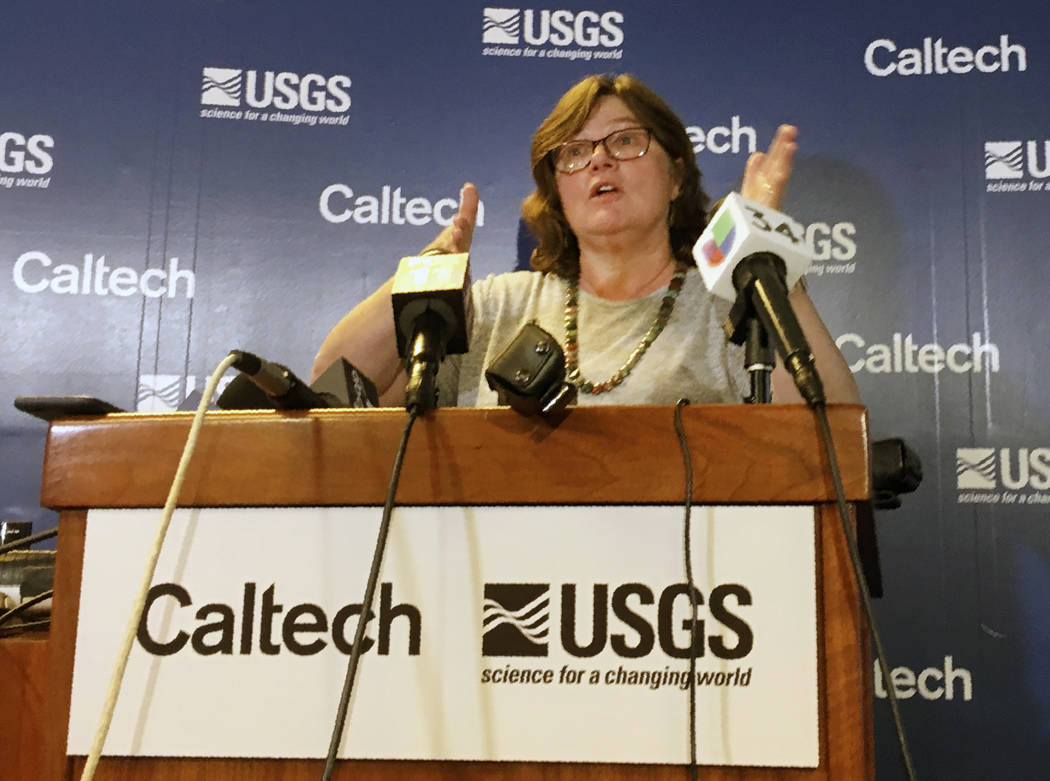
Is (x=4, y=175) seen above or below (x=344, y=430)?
above

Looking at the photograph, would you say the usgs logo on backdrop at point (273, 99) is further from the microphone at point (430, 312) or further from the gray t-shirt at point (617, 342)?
the microphone at point (430, 312)

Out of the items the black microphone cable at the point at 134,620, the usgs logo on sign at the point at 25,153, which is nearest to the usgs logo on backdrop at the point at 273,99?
the usgs logo on sign at the point at 25,153

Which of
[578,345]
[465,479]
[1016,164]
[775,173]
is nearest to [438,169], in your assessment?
[578,345]

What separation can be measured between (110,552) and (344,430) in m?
0.22

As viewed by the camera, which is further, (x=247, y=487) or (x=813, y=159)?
(x=813, y=159)

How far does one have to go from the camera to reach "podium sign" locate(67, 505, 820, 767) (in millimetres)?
742

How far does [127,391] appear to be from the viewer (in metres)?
2.02

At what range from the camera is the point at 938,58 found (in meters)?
2.02

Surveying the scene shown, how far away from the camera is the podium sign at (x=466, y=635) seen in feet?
2.43

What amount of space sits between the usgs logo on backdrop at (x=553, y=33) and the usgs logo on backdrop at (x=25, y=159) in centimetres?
98

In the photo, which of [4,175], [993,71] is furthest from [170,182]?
[993,71]

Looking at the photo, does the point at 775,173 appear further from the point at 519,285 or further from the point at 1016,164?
the point at 1016,164

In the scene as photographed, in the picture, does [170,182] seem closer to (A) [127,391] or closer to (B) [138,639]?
(A) [127,391]

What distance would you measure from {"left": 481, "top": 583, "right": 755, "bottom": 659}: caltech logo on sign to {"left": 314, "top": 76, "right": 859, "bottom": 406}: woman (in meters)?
0.80
